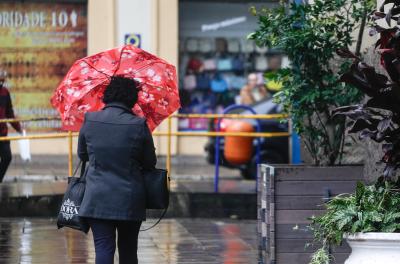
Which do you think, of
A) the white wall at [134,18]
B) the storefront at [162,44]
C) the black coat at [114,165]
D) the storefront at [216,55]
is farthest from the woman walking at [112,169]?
the storefront at [216,55]

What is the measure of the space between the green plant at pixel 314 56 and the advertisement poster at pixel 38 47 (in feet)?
46.9

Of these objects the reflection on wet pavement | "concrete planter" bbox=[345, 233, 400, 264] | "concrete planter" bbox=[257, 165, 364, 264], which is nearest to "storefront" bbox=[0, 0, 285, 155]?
the reflection on wet pavement

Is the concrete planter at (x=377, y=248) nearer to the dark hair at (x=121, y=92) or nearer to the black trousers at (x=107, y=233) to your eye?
the black trousers at (x=107, y=233)

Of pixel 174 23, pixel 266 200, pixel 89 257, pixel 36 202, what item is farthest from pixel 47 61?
pixel 266 200

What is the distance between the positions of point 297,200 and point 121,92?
1995 mm

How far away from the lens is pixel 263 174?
871 centimetres

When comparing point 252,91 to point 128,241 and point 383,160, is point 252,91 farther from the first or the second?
point 383,160

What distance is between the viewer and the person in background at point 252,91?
75.0 feet

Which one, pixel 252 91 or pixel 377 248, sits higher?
pixel 252 91

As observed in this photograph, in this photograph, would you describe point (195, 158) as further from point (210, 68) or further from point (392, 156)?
point (392, 156)

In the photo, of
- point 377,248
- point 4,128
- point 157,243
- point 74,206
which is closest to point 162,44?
point 4,128

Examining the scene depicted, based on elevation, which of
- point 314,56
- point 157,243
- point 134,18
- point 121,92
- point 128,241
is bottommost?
point 157,243

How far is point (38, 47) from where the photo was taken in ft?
74.9

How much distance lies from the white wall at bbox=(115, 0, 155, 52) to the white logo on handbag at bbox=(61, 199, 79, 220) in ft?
50.7
